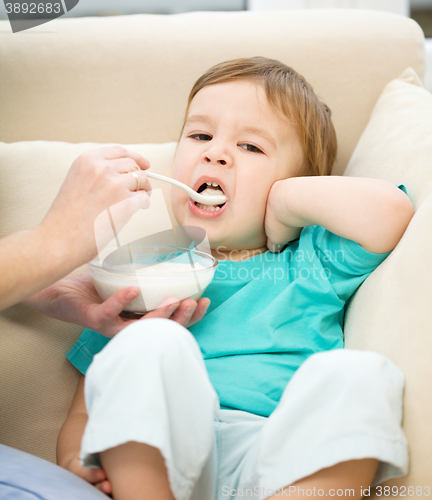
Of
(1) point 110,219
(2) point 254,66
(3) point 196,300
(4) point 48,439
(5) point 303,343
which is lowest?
(4) point 48,439

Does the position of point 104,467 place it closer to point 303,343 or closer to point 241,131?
point 303,343

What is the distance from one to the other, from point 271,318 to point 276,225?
0.22 metres

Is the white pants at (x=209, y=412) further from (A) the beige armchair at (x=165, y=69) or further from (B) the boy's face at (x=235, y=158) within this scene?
(A) the beige armchair at (x=165, y=69)

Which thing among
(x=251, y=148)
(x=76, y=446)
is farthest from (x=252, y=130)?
(x=76, y=446)

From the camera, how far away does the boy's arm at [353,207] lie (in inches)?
30.7

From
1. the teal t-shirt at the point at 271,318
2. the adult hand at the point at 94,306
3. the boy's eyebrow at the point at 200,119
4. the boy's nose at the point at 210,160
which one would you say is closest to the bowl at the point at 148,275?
the adult hand at the point at 94,306

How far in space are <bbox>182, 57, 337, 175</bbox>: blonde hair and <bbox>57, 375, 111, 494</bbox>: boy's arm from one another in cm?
73

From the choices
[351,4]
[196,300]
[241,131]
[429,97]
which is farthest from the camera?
[351,4]

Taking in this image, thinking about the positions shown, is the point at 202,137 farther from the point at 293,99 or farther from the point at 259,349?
the point at 259,349

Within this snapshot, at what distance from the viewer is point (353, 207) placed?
2.64ft

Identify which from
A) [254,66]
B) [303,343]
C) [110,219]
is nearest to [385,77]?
[254,66]

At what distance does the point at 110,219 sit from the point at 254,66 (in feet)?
2.01

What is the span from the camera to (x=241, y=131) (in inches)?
38.4

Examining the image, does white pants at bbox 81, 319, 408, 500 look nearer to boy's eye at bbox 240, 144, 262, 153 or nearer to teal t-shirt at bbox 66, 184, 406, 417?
teal t-shirt at bbox 66, 184, 406, 417
